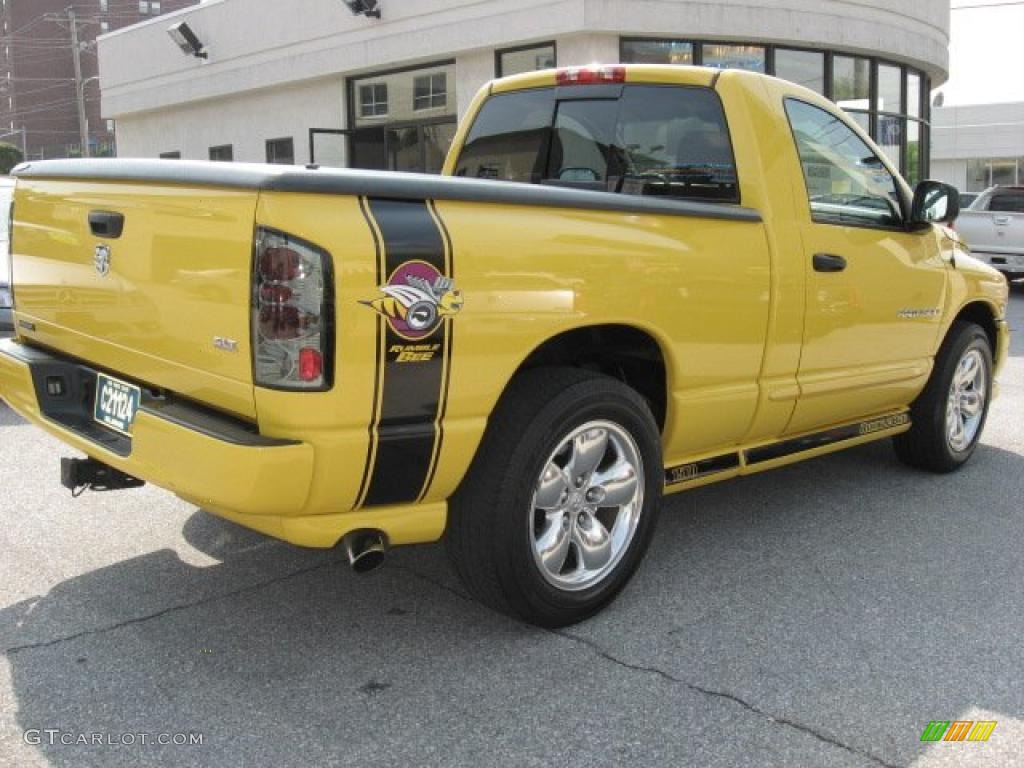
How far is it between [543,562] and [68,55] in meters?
98.2

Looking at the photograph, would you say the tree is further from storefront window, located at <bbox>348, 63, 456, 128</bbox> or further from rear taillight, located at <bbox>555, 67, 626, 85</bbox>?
rear taillight, located at <bbox>555, 67, 626, 85</bbox>

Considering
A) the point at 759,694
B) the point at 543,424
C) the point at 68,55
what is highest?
the point at 68,55

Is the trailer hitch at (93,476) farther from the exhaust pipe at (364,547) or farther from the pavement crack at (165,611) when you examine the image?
the exhaust pipe at (364,547)

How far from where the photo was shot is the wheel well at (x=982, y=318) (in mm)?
5641

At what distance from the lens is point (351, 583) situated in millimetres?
3895

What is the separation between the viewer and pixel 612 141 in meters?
4.40

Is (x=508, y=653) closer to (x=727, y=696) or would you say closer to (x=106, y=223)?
(x=727, y=696)

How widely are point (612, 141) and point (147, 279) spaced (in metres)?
2.15

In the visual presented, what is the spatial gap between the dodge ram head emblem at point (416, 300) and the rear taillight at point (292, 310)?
14 cm

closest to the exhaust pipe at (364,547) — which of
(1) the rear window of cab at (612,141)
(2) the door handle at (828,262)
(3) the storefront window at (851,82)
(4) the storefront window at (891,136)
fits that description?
(1) the rear window of cab at (612,141)

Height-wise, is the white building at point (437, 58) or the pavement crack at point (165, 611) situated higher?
the white building at point (437, 58)

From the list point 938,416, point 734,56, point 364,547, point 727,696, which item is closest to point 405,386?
point 364,547

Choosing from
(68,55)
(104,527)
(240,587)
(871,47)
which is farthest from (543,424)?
(68,55)

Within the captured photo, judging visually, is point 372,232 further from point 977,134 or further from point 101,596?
point 977,134
